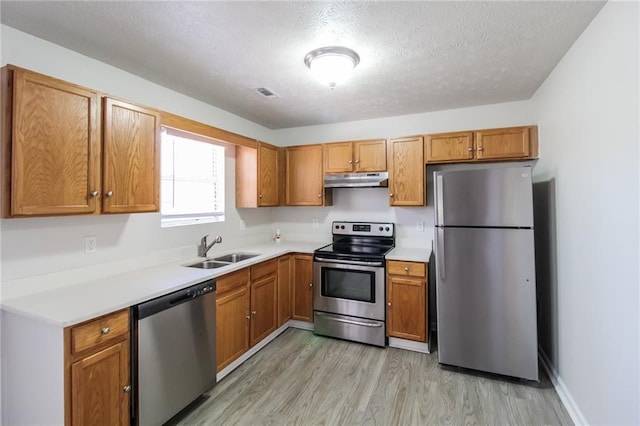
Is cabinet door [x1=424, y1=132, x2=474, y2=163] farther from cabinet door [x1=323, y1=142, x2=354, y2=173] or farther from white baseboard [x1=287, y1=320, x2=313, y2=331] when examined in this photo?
white baseboard [x1=287, y1=320, x2=313, y2=331]

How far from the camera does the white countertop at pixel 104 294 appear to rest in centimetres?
152

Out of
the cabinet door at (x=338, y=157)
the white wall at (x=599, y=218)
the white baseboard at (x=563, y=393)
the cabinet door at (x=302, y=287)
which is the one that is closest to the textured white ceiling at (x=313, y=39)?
the white wall at (x=599, y=218)

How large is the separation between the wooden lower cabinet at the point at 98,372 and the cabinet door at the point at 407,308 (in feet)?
7.26

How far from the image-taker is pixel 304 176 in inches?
150

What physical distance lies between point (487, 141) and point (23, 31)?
3641mm

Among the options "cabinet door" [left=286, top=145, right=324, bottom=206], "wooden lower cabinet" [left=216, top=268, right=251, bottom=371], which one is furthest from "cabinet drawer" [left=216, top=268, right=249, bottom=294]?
"cabinet door" [left=286, top=145, right=324, bottom=206]

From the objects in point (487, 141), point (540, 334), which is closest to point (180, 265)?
point (487, 141)

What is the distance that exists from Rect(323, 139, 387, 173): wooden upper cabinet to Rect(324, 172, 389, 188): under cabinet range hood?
2.4 inches

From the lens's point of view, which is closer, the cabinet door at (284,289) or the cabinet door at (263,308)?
the cabinet door at (263,308)

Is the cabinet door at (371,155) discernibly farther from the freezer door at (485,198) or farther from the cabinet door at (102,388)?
the cabinet door at (102,388)

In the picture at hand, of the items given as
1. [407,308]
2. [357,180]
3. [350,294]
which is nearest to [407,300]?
[407,308]

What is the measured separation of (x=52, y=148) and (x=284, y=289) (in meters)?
2.36

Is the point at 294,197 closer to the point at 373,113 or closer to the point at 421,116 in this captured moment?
the point at 373,113

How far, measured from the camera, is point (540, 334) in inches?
110
